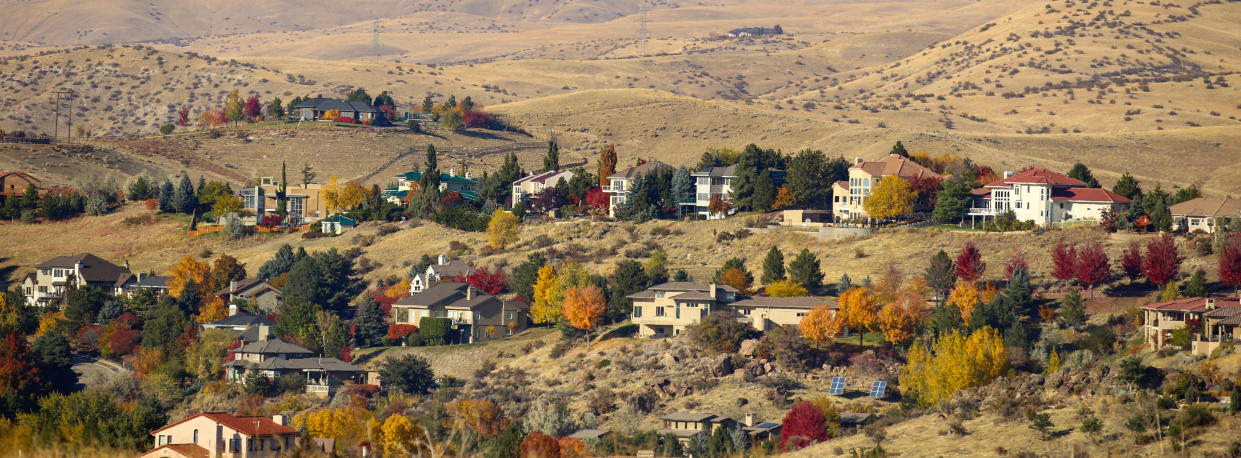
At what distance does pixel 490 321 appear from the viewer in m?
98.5

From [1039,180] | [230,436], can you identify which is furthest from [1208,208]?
[230,436]

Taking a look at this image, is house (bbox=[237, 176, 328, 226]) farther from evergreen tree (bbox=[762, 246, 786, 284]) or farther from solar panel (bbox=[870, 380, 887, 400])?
solar panel (bbox=[870, 380, 887, 400])

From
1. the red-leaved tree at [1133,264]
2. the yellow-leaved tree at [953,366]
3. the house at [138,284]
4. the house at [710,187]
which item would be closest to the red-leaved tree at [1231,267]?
the red-leaved tree at [1133,264]

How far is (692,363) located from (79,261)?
176ft

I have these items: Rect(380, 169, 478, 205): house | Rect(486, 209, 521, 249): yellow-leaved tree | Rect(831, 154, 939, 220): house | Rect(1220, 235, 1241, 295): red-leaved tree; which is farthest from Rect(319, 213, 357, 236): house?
Rect(1220, 235, 1241, 295): red-leaved tree

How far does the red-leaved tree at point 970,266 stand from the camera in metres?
92.9

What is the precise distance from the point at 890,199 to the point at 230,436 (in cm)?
5949

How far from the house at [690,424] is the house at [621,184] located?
5249 centimetres

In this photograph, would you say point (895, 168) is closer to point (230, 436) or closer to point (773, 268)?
point (773, 268)

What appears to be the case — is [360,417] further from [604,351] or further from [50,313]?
[50,313]

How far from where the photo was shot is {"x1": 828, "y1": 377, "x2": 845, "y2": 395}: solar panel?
255ft

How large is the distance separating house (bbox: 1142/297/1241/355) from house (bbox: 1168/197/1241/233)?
1946 centimetres

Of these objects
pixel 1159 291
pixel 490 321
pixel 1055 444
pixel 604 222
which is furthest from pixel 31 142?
pixel 1055 444

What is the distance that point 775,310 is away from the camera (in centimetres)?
9025
